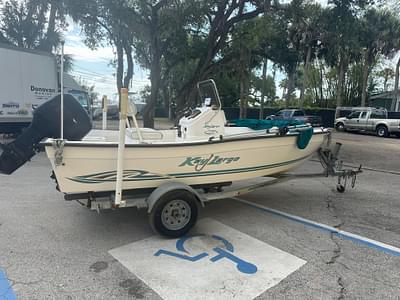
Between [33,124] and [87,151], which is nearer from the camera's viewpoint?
[87,151]

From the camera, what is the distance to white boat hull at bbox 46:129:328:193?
3574mm

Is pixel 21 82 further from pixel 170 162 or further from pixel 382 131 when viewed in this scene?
pixel 382 131

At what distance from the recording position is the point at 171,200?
377cm

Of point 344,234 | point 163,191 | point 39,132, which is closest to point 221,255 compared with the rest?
point 163,191

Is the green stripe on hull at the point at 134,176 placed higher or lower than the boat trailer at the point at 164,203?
higher

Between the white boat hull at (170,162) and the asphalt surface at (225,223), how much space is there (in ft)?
2.11

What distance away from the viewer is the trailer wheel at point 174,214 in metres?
3.71

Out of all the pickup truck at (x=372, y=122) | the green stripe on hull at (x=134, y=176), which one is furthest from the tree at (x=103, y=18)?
the pickup truck at (x=372, y=122)

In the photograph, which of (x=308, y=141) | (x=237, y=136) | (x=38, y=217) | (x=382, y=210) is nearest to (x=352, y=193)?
(x=382, y=210)

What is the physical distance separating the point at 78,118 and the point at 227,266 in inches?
101

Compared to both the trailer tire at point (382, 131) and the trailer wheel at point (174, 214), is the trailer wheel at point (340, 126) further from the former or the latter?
the trailer wheel at point (174, 214)

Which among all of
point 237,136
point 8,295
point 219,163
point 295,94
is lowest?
point 8,295

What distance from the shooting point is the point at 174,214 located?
12.7 feet

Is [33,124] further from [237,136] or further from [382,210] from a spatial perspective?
[382,210]
